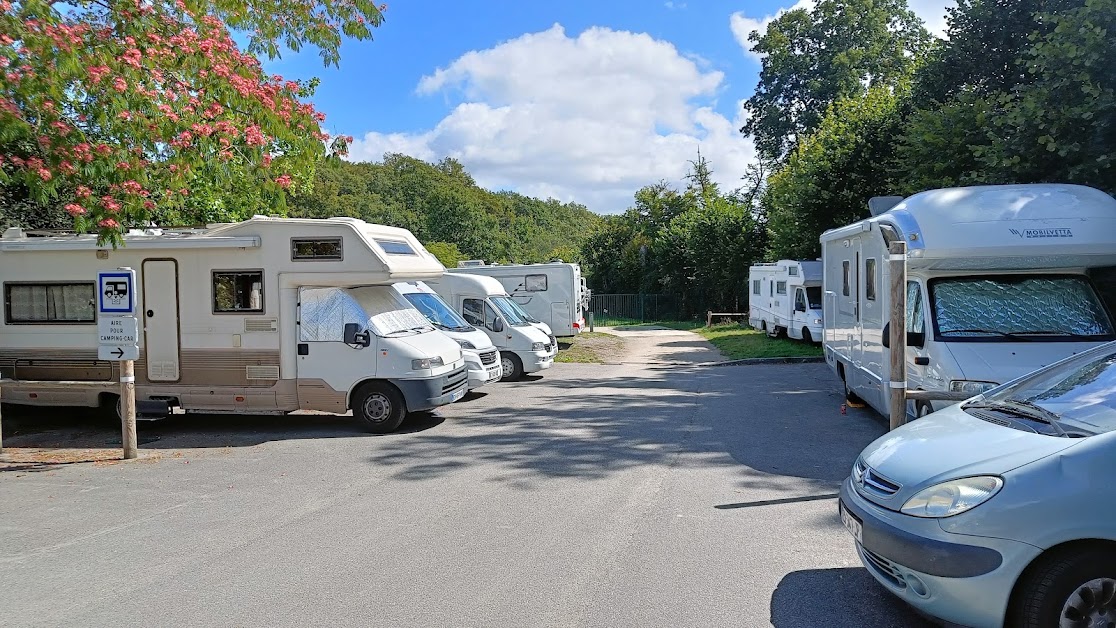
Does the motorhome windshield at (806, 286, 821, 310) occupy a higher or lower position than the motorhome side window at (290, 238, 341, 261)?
lower

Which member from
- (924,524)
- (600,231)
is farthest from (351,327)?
(600,231)

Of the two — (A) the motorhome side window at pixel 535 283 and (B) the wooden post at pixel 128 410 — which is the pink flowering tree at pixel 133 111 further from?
(A) the motorhome side window at pixel 535 283

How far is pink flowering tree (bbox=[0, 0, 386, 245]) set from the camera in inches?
326

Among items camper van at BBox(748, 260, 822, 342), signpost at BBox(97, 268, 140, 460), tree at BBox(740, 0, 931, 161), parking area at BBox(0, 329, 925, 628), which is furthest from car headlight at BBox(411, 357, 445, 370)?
tree at BBox(740, 0, 931, 161)

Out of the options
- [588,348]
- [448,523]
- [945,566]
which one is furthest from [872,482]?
[588,348]

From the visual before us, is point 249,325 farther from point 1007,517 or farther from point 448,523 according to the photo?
point 1007,517

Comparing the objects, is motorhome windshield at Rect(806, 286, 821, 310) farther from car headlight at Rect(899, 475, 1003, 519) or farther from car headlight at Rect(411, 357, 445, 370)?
car headlight at Rect(899, 475, 1003, 519)

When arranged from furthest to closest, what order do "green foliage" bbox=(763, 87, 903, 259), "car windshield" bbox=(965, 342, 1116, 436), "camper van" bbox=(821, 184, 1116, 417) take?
"green foliage" bbox=(763, 87, 903, 259) → "camper van" bbox=(821, 184, 1116, 417) → "car windshield" bbox=(965, 342, 1116, 436)

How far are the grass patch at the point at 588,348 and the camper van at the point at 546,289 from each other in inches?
32.0

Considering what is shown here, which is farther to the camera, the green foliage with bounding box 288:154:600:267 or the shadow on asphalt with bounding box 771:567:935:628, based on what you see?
the green foliage with bounding box 288:154:600:267

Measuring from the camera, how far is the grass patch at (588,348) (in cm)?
2205

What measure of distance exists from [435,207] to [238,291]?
6364cm

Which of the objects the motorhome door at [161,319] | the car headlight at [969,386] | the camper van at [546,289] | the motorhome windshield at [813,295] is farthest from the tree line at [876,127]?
the motorhome door at [161,319]

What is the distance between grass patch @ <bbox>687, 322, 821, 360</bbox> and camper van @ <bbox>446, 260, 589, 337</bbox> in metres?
4.64
